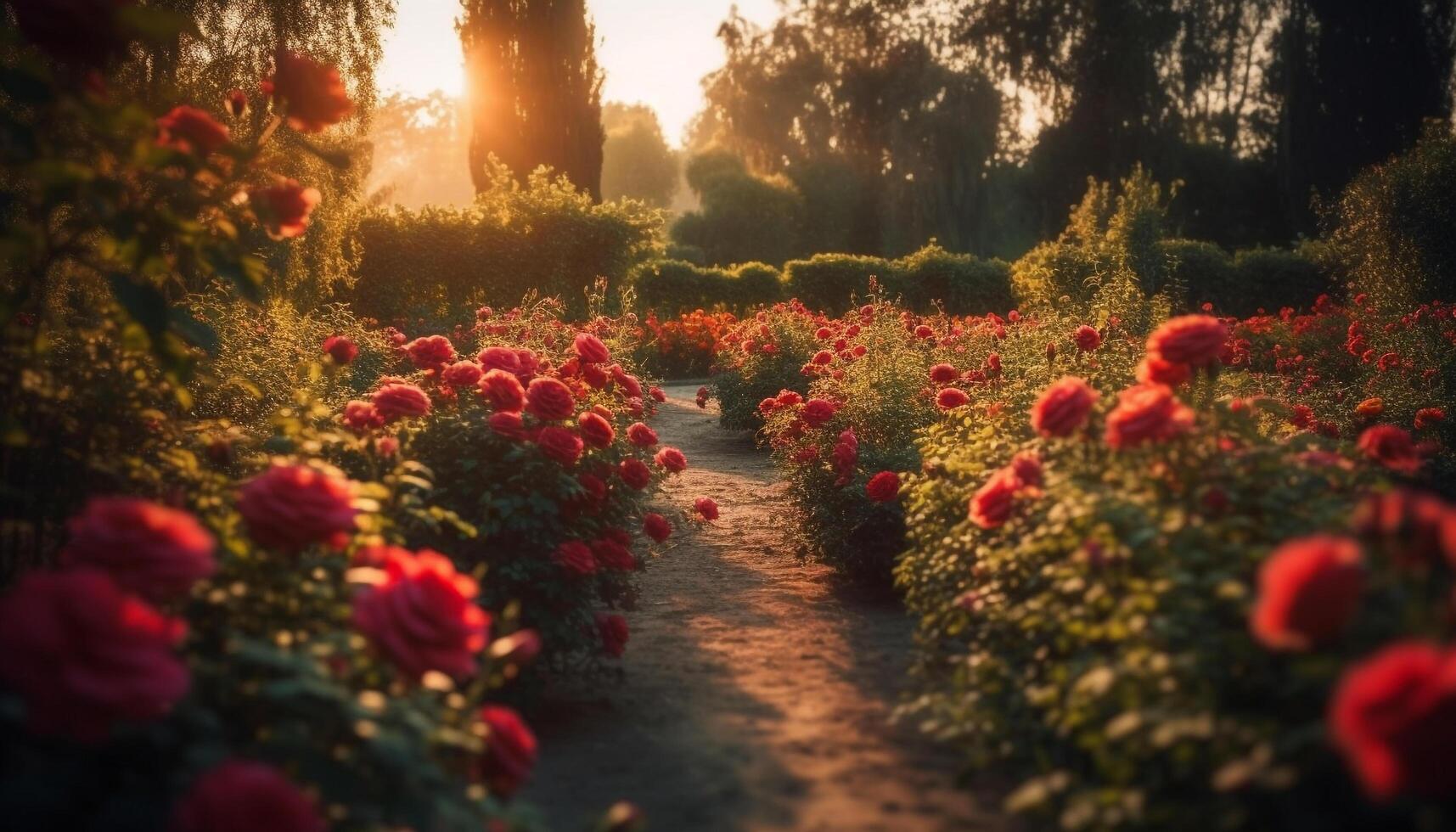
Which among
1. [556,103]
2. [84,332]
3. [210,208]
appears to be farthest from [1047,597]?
[556,103]

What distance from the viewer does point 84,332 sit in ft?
10.8

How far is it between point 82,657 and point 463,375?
2822mm

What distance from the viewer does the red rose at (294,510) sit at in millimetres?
2094

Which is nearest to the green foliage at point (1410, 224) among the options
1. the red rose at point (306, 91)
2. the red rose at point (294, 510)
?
the red rose at point (306, 91)

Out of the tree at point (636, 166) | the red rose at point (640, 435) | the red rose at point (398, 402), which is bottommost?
the red rose at point (640, 435)

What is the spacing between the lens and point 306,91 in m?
2.77

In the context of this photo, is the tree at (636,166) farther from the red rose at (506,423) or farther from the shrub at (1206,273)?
the red rose at (506,423)

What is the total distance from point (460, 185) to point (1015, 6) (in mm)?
85334

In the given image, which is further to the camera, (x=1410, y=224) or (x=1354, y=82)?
(x=1354, y=82)

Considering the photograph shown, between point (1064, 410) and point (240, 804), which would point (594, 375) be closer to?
point (1064, 410)

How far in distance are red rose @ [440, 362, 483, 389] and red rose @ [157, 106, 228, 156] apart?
1742 millimetres

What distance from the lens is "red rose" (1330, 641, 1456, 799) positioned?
1258mm

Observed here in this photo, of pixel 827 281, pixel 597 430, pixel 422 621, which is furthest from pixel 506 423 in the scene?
pixel 827 281

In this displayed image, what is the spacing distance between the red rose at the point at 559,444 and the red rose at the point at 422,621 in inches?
77.6
